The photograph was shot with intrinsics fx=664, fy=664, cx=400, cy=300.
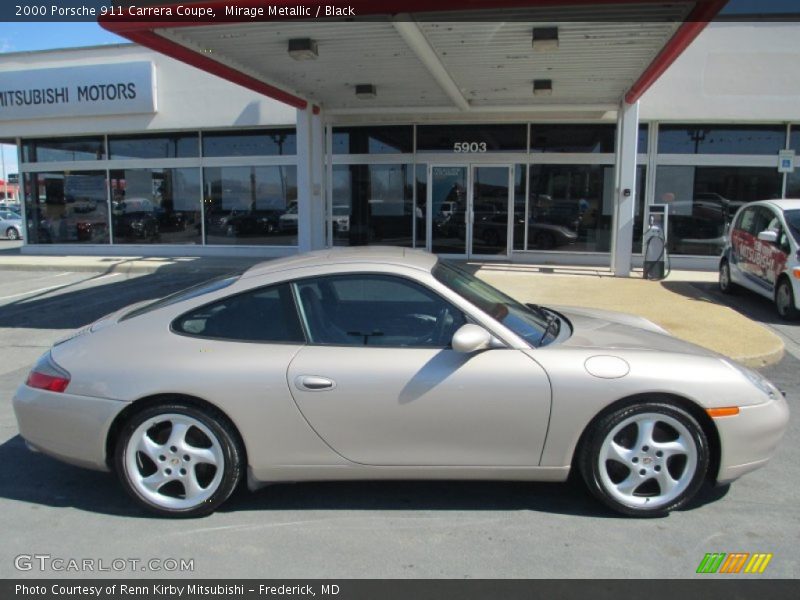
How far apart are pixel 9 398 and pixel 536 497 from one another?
188 inches

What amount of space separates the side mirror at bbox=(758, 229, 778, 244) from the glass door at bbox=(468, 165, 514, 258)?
21.0 ft

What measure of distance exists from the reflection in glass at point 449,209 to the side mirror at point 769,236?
7043 millimetres

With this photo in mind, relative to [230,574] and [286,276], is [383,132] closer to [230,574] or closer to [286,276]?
[286,276]

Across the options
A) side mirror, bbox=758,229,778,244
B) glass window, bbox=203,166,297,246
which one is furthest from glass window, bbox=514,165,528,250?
side mirror, bbox=758,229,778,244

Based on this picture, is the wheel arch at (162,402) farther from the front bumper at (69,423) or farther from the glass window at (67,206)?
the glass window at (67,206)

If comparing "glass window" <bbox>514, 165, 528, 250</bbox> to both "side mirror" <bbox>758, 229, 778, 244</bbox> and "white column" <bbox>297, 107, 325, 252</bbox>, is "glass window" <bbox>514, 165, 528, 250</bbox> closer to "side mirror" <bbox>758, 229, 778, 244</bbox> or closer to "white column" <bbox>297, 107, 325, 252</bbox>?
"white column" <bbox>297, 107, 325, 252</bbox>

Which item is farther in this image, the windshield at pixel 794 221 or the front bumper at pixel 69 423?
the windshield at pixel 794 221

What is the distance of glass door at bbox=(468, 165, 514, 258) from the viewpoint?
615 inches

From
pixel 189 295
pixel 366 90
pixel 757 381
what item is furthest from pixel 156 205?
pixel 757 381

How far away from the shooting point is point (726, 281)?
11.9 m

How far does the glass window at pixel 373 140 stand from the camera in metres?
16.0

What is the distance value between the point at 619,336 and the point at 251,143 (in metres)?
14.6

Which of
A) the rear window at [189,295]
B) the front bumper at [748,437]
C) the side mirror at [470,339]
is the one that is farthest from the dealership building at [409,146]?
the front bumper at [748,437]

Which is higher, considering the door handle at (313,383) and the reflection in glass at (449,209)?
the reflection in glass at (449,209)
